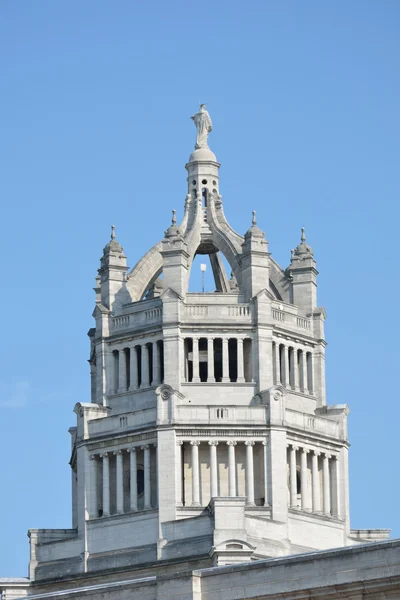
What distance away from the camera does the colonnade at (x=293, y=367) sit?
4747 inches

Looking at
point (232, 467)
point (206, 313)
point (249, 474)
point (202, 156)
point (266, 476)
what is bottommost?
point (266, 476)

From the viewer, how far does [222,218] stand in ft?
414

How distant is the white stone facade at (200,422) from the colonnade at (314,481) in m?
0.08

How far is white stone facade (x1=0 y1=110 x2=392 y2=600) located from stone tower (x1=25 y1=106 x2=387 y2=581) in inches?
2.8

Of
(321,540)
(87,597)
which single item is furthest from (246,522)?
(87,597)

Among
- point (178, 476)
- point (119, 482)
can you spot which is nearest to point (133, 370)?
point (119, 482)

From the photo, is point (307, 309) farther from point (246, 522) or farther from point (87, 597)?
point (87, 597)

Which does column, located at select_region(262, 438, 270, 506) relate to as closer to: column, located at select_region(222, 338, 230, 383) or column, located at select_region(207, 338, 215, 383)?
column, located at select_region(222, 338, 230, 383)

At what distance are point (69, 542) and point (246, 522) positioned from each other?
11.8 meters

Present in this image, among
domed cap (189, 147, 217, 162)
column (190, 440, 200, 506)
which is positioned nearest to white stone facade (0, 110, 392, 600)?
column (190, 440, 200, 506)

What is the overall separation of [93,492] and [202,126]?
72.8ft

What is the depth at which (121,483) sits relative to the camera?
118562 mm

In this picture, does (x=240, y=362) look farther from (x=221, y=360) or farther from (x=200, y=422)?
(x=200, y=422)

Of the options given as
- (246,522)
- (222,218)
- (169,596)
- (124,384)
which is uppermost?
(222,218)
